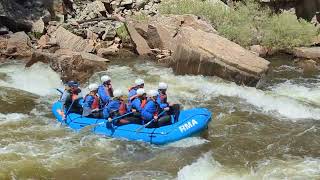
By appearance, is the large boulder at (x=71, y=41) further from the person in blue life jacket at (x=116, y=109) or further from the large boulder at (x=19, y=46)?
the person in blue life jacket at (x=116, y=109)

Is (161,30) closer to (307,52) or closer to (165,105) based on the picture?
(307,52)

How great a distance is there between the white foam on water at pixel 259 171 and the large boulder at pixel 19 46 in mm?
8470

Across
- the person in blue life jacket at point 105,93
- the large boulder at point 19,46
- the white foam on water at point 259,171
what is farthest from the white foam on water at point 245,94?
the large boulder at point 19,46

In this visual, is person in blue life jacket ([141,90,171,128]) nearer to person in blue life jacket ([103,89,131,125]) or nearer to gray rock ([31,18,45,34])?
person in blue life jacket ([103,89,131,125])

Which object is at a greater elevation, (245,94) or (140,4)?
(140,4)

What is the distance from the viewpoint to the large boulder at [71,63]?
13133 millimetres

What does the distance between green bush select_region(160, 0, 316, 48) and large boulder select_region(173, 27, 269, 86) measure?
260cm

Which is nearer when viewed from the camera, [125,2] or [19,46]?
[19,46]

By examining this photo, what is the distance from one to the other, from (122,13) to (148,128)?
1006 centimetres

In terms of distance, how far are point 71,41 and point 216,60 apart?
4950 mm

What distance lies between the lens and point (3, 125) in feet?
32.6

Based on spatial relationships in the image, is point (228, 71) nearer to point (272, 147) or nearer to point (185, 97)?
point (185, 97)

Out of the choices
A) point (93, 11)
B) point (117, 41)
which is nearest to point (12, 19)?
point (93, 11)

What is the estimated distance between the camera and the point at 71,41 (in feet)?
50.6
